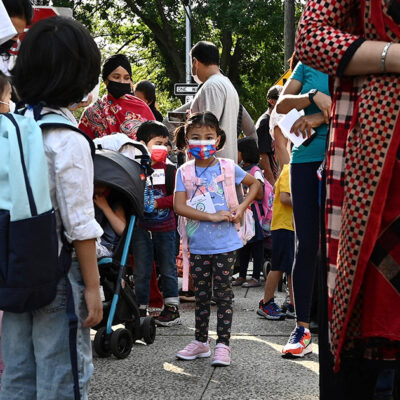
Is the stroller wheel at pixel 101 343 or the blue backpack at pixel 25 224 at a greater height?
the blue backpack at pixel 25 224

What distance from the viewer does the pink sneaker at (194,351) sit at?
4.91 metres

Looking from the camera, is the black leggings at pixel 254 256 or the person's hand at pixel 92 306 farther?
the black leggings at pixel 254 256

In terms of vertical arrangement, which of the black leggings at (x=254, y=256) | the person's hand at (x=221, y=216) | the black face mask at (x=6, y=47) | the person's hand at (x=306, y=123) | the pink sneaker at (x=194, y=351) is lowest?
the black leggings at (x=254, y=256)

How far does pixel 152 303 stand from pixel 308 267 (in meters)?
2.26

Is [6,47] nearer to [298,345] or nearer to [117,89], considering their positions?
[117,89]

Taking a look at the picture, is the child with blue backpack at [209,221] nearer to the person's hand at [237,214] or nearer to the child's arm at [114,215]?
the person's hand at [237,214]

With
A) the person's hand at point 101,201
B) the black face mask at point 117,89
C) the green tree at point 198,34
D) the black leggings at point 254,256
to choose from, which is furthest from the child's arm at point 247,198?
the green tree at point 198,34

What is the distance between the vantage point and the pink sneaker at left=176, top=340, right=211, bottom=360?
A: 4906mm

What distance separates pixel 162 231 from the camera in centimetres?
636

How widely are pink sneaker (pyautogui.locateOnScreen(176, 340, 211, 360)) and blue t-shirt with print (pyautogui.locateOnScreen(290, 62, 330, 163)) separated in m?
1.26

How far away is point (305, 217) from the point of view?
4504mm

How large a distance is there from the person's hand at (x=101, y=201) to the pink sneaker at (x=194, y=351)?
3.67ft

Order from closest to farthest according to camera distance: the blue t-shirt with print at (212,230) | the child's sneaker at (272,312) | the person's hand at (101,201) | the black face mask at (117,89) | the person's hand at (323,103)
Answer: the person's hand at (323,103) < the person's hand at (101,201) < the blue t-shirt with print at (212,230) < the black face mask at (117,89) < the child's sneaker at (272,312)

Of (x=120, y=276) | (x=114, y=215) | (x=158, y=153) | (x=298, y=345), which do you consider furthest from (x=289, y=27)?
(x=114, y=215)
